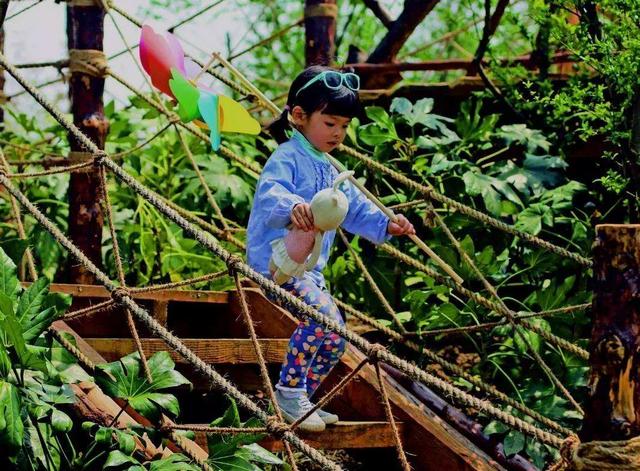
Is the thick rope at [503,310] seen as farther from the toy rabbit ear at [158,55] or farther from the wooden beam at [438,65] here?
the wooden beam at [438,65]

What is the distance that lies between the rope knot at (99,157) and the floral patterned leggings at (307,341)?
2.23 ft

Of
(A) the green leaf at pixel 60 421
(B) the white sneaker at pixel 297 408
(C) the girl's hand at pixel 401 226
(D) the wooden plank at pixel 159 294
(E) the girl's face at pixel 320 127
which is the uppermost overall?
(E) the girl's face at pixel 320 127

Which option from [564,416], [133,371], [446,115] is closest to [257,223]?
[133,371]

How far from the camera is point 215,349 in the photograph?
369cm

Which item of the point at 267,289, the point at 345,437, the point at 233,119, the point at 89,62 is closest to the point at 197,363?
the point at 267,289

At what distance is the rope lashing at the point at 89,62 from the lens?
450 cm

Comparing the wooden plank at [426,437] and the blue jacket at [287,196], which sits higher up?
the blue jacket at [287,196]

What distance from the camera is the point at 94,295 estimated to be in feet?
13.1

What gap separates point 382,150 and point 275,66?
514 centimetres

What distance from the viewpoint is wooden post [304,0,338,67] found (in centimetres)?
542

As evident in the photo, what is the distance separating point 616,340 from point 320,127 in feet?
4.33

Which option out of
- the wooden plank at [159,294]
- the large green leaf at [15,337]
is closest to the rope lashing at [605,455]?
the large green leaf at [15,337]

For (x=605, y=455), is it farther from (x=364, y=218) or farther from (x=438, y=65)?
(x=438, y=65)

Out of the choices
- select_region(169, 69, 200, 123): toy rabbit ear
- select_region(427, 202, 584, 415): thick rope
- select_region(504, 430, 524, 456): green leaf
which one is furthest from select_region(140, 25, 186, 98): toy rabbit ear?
select_region(504, 430, 524, 456): green leaf
